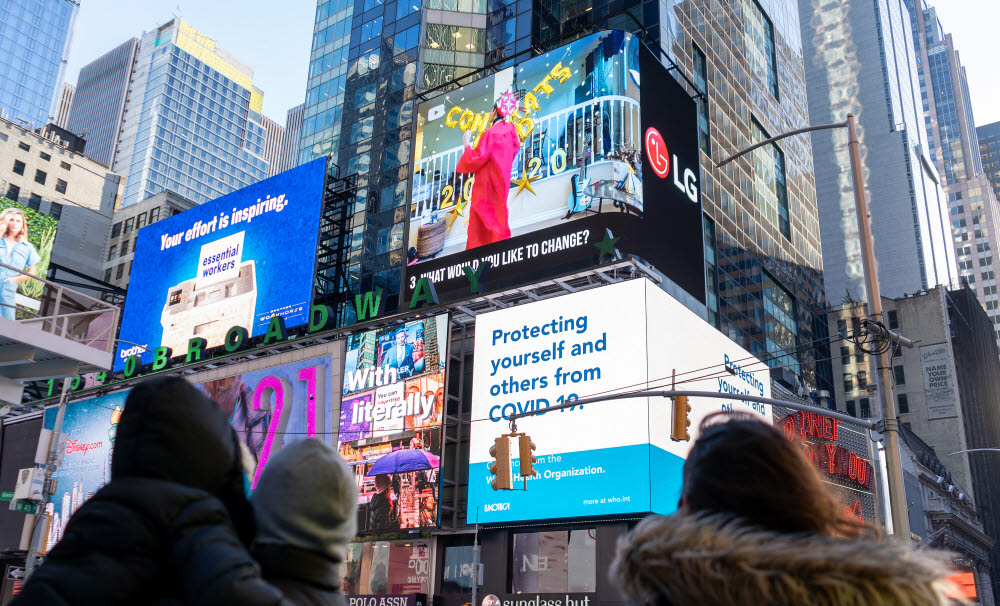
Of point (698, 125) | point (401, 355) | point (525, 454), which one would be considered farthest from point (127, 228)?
point (525, 454)

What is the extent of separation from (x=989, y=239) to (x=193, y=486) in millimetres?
199730

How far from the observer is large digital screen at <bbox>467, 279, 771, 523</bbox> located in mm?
30625

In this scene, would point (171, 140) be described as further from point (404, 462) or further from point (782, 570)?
point (782, 570)

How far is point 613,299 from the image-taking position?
33.0 m

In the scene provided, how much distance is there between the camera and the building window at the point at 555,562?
1228 inches

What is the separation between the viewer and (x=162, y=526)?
7.74ft

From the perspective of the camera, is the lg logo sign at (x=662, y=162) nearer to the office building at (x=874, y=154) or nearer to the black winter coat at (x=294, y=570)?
the black winter coat at (x=294, y=570)

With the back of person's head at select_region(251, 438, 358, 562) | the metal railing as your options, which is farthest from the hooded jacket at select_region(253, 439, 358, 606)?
the metal railing

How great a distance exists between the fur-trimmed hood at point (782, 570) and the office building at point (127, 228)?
9459 cm

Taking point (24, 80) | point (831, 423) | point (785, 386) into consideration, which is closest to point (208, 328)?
point (831, 423)

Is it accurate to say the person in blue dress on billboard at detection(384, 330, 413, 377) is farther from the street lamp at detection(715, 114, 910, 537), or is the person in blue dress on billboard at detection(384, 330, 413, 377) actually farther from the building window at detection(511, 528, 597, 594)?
the street lamp at detection(715, 114, 910, 537)

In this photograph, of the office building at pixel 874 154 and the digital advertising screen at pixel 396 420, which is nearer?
the digital advertising screen at pixel 396 420

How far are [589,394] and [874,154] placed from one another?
122978 mm

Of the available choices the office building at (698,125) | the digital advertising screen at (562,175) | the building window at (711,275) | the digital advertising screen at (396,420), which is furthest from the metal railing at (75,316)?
the building window at (711,275)
